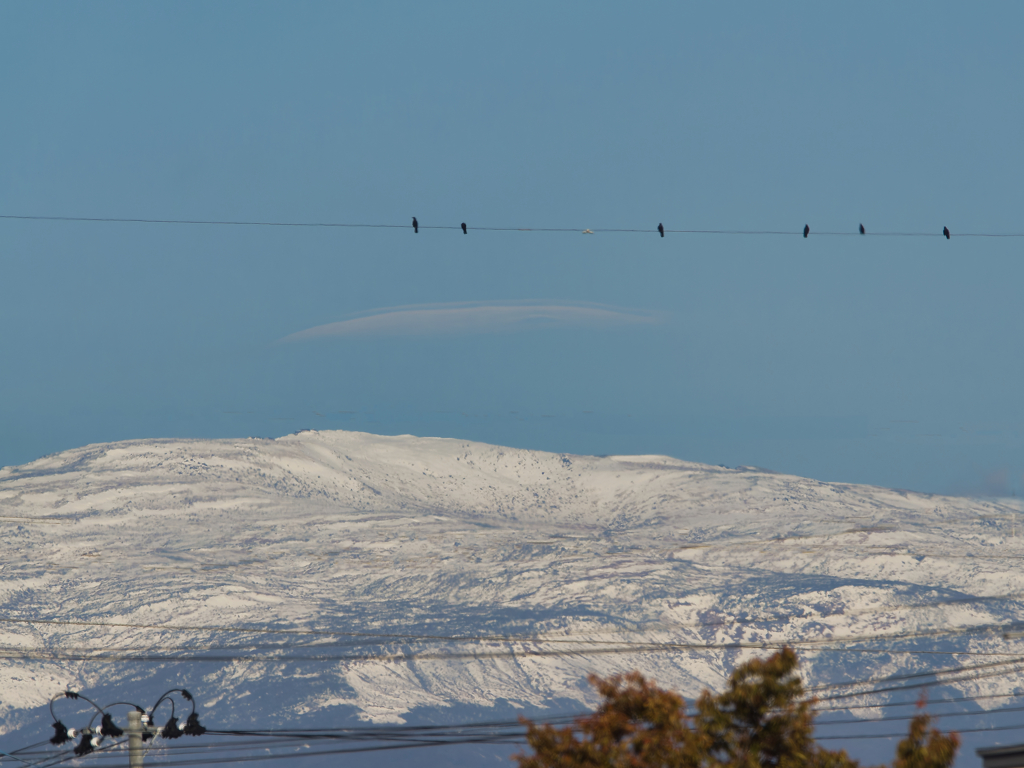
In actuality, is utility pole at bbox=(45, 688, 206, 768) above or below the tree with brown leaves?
below

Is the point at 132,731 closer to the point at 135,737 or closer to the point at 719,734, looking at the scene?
the point at 135,737

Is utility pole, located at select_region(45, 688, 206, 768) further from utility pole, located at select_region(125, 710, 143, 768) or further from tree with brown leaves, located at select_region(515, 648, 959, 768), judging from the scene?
tree with brown leaves, located at select_region(515, 648, 959, 768)

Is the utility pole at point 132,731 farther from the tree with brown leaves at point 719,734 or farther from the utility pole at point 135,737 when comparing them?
the tree with brown leaves at point 719,734

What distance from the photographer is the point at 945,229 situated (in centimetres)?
3709

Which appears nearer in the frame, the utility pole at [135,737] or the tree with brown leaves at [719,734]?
the tree with brown leaves at [719,734]

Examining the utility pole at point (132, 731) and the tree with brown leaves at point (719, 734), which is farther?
the utility pole at point (132, 731)

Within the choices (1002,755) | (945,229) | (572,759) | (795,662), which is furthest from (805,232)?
(572,759)

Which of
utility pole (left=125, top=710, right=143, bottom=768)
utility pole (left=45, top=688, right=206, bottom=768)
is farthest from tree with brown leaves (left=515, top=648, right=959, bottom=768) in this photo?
utility pole (left=125, top=710, right=143, bottom=768)

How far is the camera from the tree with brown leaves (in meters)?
18.6

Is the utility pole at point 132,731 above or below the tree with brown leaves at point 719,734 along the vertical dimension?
below

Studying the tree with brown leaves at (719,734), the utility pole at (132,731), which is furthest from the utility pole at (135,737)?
the tree with brown leaves at (719,734)

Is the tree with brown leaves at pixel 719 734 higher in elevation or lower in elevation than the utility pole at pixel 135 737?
higher

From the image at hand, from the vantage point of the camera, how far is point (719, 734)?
63.5ft

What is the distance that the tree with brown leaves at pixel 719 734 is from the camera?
1859cm
